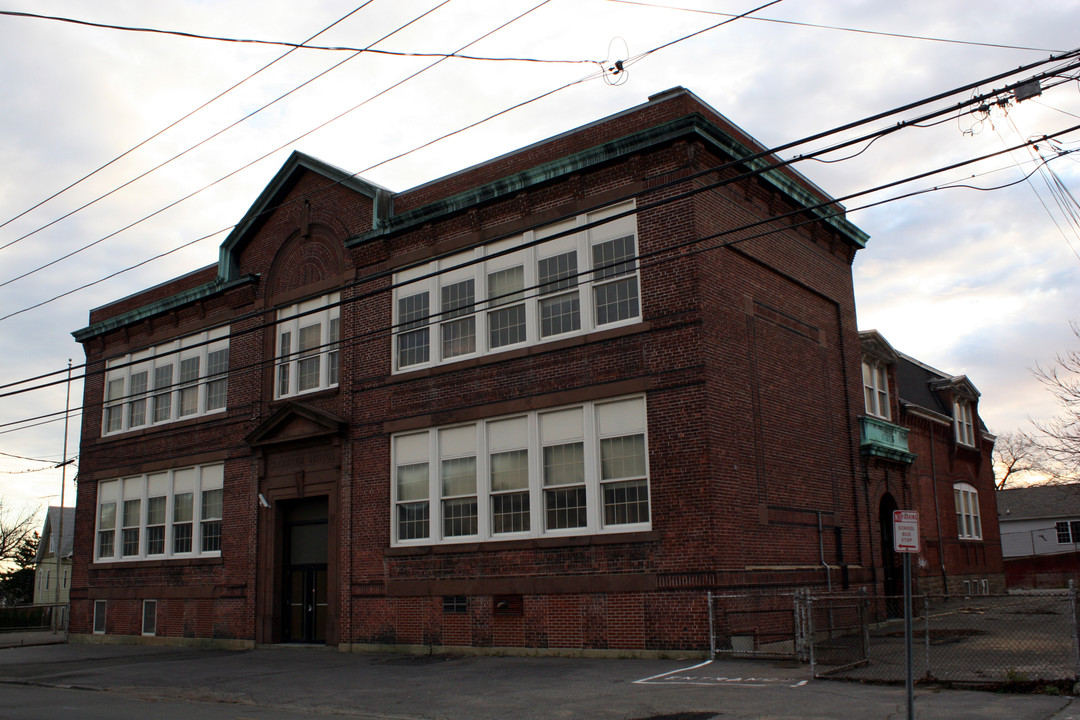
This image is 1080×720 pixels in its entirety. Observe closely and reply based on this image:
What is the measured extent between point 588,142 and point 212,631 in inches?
646

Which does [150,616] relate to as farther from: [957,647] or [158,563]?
[957,647]

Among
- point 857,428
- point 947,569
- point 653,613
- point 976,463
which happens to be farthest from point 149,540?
point 976,463

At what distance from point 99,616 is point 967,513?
28946 millimetres

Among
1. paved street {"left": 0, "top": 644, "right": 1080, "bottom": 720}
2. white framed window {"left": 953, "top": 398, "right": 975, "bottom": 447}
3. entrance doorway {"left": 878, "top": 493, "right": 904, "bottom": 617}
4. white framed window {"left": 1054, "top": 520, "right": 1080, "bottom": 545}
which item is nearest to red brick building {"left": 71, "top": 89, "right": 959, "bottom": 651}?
entrance doorway {"left": 878, "top": 493, "right": 904, "bottom": 617}

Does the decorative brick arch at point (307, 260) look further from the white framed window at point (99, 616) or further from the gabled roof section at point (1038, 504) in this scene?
the gabled roof section at point (1038, 504)

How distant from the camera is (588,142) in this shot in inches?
774

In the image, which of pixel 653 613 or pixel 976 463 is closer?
pixel 653 613

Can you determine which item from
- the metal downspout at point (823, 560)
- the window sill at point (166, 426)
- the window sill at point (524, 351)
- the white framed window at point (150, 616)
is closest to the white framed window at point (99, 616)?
the white framed window at point (150, 616)

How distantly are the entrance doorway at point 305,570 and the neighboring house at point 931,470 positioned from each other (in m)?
13.8

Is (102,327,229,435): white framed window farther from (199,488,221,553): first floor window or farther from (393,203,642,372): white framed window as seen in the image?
(393,203,642,372): white framed window

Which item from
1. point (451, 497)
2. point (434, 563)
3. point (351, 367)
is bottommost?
point (434, 563)

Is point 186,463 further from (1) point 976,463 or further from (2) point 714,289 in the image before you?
(1) point 976,463

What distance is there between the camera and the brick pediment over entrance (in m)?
23.0

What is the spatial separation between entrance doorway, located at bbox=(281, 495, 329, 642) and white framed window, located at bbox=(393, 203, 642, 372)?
196 inches
